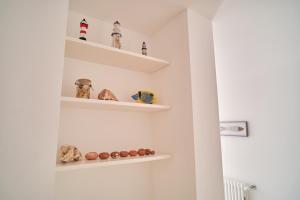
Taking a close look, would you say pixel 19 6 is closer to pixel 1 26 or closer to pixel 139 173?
pixel 1 26

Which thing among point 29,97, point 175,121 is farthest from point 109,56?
point 175,121

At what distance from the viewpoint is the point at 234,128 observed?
2.55 m

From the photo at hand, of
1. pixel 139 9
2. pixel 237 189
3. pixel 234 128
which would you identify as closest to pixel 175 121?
pixel 139 9

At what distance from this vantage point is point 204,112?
4.47 feet

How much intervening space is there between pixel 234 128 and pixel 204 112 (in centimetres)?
150

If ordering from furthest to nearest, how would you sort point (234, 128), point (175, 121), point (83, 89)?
point (234, 128) < point (175, 121) < point (83, 89)

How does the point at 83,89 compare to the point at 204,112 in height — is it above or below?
above

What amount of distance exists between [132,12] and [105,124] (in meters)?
0.98

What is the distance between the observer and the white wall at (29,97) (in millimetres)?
759

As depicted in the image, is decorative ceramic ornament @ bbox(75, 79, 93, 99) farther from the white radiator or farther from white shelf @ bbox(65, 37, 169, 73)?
the white radiator

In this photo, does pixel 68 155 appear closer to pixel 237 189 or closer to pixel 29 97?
pixel 29 97

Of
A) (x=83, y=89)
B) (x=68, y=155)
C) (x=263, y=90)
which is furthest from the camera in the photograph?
(x=263, y=90)

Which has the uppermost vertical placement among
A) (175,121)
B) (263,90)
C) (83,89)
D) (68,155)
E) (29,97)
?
(263,90)

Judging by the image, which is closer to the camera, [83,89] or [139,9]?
[83,89]
